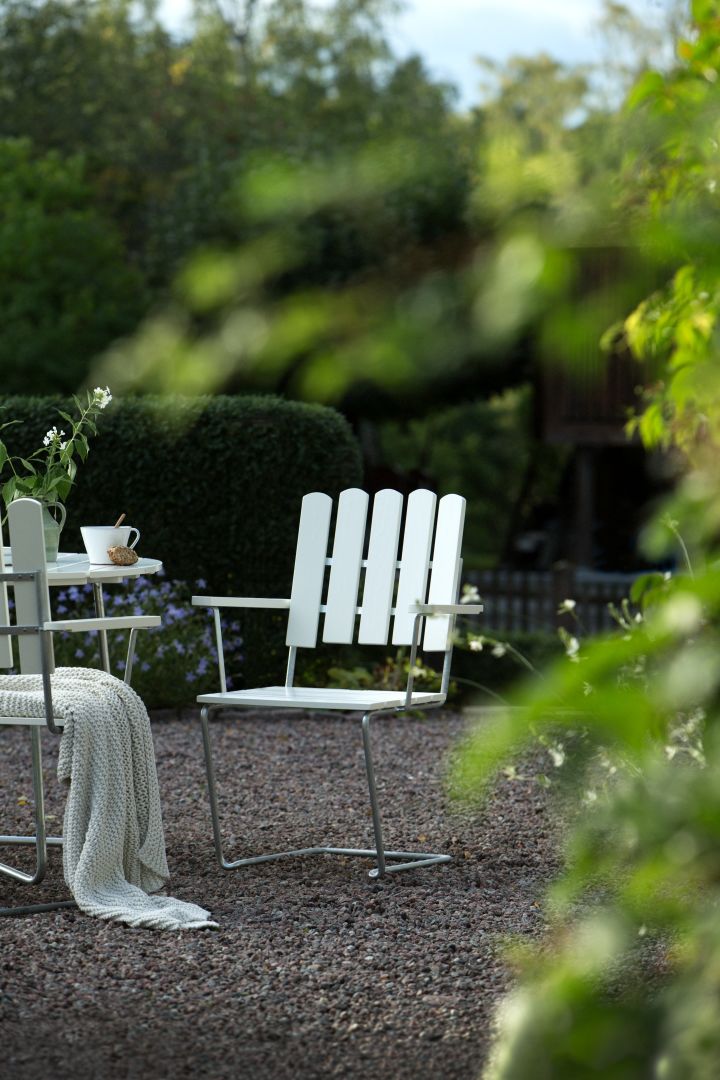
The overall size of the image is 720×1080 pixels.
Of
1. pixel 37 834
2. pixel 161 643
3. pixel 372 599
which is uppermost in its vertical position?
pixel 372 599

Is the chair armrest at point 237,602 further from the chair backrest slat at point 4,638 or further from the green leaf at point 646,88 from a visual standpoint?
the green leaf at point 646,88

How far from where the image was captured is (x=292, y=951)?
3.14m

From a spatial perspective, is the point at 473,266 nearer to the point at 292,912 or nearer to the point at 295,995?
the point at 295,995

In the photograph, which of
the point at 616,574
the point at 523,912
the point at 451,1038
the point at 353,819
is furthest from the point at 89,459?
the point at 616,574

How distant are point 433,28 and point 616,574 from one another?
15.3 metres

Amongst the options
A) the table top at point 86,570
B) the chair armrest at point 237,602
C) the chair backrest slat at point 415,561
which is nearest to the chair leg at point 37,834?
the table top at point 86,570

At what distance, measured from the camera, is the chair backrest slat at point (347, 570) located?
4.33m

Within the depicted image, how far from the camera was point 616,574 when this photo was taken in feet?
52.6

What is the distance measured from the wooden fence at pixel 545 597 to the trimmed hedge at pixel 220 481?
13.9ft

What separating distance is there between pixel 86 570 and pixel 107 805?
0.82 m

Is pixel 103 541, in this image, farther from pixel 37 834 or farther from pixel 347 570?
pixel 37 834

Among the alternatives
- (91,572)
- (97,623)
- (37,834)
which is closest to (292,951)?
(37,834)

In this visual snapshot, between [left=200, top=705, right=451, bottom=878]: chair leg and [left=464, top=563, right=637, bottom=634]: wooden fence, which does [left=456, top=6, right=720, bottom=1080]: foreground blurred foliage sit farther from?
[left=464, top=563, right=637, bottom=634]: wooden fence

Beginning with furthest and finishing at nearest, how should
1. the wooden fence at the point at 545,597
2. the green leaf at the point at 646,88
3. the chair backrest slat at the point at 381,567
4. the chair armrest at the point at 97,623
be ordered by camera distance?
1. the wooden fence at the point at 545,597
2. the chair backrest slat at the point at 381,567
3. the chair armrest at the point at 97,623
4. the green leaf at the point at 646,88
